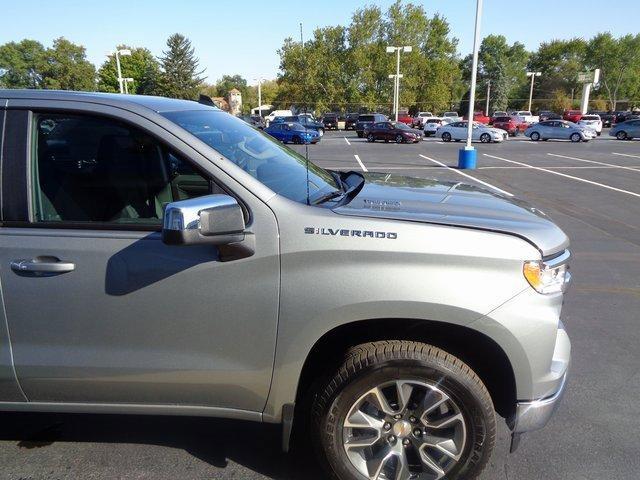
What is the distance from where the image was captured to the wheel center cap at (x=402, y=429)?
2408 millimetres

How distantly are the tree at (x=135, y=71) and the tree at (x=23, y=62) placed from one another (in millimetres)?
9823

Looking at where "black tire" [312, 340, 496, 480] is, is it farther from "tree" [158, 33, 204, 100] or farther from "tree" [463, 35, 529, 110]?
"tree" [463, 35, 529, 110]

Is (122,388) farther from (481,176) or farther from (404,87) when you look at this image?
(404,87)

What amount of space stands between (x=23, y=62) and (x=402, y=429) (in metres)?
93.9

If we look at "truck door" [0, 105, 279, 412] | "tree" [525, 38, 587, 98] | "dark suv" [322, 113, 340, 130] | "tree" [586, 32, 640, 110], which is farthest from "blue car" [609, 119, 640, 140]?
"tree" [586, 32, 640, 110]

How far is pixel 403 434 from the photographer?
7.97ft

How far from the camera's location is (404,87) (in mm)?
76562

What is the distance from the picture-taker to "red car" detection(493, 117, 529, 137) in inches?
1705

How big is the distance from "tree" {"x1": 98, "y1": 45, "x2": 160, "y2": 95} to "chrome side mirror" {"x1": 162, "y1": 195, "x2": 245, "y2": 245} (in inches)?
Answer: 3418

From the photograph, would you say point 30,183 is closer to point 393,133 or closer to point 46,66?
point 393,133

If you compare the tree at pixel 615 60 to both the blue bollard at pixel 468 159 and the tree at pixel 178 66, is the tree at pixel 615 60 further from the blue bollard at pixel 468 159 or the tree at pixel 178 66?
the blue bollard at pixel 468 159

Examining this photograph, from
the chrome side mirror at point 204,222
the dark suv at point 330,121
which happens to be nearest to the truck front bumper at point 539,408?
the chrome side mirror at point 204,222

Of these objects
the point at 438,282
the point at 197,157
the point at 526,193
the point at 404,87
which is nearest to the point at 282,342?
the point at 438,282

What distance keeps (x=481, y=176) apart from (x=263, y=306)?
611 inches
